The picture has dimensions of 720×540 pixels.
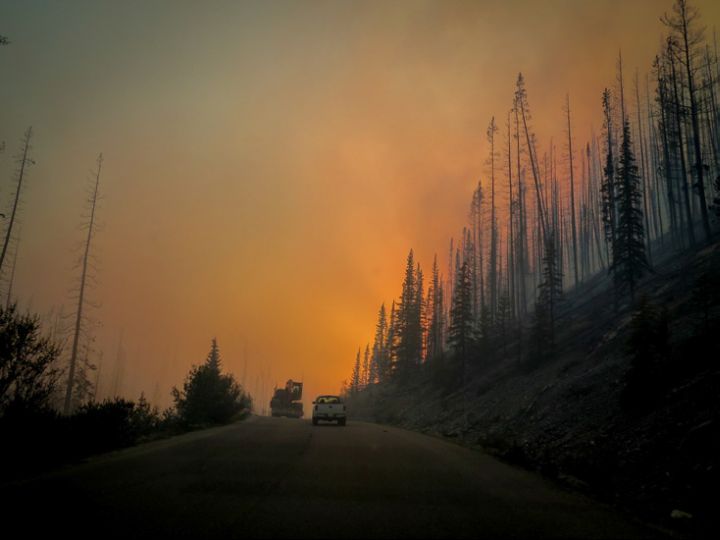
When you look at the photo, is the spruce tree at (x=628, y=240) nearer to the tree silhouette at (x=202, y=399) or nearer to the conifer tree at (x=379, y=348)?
the tree silhouette at (x=202, y=399)

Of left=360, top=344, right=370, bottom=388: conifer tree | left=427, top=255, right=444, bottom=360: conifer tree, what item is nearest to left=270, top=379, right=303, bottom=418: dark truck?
left=427, top=255, right=444, bottom=360: conifer tree

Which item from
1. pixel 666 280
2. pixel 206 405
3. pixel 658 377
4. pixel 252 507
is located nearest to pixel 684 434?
pixel 658 377

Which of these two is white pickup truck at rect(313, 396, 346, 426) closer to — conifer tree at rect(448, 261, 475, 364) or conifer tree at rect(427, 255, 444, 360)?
conifer tree at rect(448, 261, 475, 364)

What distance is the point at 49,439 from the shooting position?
12.1 m

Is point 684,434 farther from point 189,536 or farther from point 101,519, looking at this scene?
point 101,519

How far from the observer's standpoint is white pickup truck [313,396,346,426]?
3088 centimetres

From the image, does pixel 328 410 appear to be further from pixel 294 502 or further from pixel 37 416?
pixel 294 502

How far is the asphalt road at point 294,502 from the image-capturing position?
5.62m

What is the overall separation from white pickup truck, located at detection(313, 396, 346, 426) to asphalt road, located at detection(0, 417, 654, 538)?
1963cm

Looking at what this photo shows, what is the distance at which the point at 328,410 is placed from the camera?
31031 mm

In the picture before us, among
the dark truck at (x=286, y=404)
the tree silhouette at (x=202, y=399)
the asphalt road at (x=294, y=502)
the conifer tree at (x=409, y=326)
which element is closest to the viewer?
the asphalt road at (x=294, y=502)

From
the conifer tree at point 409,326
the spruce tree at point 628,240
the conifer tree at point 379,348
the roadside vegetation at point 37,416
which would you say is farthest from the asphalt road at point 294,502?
the conifer tree at point 379,348

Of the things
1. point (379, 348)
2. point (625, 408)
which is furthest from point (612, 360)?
point (379, 348)

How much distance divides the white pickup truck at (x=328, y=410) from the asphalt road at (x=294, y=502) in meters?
19.6
